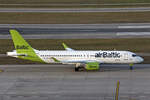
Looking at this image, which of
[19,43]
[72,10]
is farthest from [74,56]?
[72,10]

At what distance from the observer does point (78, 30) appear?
77125 mm

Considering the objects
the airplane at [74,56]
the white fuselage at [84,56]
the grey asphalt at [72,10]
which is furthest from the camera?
the grey asphalt at [72,10]

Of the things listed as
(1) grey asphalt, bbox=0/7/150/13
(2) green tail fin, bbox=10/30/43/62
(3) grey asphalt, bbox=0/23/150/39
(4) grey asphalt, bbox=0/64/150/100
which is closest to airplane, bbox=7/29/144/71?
(2) green tail fin, bbox=10/30/43/62

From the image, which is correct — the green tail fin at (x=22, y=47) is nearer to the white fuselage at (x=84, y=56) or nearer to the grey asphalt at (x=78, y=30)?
the white fuselage at (x=84, y=56)

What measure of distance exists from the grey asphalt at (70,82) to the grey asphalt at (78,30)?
20.7 m

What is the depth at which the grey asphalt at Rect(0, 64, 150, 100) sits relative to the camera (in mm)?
39778

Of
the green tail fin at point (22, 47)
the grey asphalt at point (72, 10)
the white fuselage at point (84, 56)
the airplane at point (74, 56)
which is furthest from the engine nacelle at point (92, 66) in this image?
the grey asphalt at point (72, 10)

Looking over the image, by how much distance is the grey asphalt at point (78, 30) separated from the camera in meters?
71.8

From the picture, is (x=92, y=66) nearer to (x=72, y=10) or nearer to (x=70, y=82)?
(x=70, y=82)

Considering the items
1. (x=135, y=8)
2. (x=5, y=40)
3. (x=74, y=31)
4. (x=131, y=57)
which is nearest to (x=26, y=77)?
(x=131, y=57)

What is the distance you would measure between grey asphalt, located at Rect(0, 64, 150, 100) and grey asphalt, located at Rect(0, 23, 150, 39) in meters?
20.7

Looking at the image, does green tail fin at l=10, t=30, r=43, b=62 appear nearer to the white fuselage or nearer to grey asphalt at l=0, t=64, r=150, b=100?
the white fuselage

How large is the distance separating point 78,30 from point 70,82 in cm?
3406

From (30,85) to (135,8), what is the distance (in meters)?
65.7
